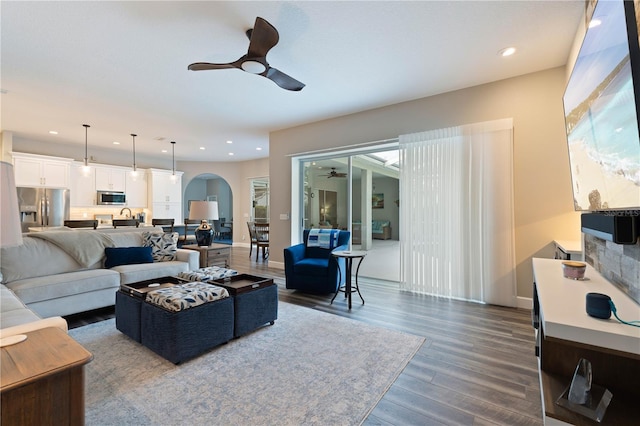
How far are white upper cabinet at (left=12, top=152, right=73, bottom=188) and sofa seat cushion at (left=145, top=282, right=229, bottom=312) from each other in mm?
6184

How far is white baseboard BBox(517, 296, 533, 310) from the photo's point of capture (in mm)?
3449

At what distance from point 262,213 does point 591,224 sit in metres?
8.67

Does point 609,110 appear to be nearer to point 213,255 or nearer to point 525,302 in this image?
point 525,302

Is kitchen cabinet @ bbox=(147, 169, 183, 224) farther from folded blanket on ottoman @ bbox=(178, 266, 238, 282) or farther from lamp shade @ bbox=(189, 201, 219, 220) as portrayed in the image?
folded blanket on ottoman @ bbox=(178, 266, 238, 282)

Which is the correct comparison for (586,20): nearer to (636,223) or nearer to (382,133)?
(636,223)

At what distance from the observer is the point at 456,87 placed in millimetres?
3820

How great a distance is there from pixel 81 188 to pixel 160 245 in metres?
4.68

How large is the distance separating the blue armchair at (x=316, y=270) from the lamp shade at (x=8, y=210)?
3.16 meters

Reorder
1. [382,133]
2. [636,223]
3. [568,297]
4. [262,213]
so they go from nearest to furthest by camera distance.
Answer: [636,223] → [568,297] → [382,133] → [262,213]

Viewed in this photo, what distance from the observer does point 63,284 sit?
116 inches

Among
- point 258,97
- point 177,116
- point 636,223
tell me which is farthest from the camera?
point 177,116

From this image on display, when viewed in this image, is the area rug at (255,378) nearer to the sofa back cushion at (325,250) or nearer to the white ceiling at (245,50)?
the sofa back cushion at (325,250)

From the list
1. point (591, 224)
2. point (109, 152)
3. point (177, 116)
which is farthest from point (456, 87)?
point (109, 152)

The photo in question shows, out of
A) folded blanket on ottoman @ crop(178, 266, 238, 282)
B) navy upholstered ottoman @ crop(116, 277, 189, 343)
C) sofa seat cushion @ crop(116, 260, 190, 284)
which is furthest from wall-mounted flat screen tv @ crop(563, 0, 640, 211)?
sofa seat cushion @ crop(116, 260, 190, 284)
